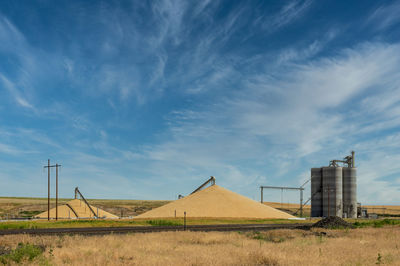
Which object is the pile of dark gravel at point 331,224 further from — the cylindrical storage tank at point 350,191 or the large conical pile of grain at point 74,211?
the large conical pile of grain at point 74,211

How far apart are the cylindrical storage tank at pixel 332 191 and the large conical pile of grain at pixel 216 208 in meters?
→ 13.9

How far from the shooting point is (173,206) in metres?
65.6

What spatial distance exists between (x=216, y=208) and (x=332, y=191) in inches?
1131

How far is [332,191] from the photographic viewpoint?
7619cm

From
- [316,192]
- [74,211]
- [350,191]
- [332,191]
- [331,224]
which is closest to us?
[331,224]

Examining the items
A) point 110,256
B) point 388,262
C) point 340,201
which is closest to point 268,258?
point 388,262

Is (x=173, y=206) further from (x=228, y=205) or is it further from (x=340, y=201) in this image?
(x=340, y=201)

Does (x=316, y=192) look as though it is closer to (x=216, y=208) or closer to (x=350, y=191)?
(x=350, y=191)

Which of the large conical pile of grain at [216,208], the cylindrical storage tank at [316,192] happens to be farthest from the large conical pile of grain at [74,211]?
the cylindrical storage tank at [316,192]

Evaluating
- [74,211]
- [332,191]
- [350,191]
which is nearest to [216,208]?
[74,211]

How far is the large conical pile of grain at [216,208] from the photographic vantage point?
61.2 metres

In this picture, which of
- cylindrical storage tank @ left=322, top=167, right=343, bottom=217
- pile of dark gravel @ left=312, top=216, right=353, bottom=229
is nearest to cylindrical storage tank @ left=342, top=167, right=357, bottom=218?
cylindrical storage tank @ left=322, top=167, right=343, bottom=217

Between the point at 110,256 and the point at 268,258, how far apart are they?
6.66m

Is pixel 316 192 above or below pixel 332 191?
below
